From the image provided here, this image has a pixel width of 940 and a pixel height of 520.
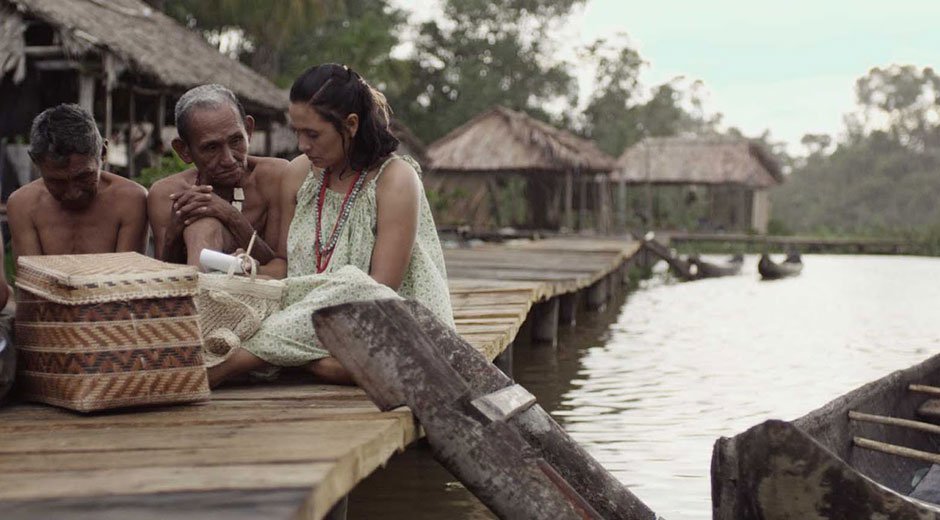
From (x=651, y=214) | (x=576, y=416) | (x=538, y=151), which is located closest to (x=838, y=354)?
(x=576, y=416)

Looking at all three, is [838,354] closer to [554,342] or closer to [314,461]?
[554,342]

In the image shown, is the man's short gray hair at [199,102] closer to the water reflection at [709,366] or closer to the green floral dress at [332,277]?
the green floral dress at [332,277]

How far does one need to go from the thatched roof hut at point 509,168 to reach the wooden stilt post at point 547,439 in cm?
2161

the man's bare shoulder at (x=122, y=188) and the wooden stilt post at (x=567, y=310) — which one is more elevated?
the man's bare shoulder at (x=122, y=188)

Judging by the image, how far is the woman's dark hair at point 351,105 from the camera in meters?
3.66

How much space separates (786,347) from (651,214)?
83.6 ft

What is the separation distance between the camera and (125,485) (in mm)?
2359

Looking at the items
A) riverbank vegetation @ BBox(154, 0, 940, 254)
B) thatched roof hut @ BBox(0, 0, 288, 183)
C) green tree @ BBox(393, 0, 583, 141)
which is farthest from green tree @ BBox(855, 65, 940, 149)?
thatched roof hut @ BBox(0, 0, 288, 183)

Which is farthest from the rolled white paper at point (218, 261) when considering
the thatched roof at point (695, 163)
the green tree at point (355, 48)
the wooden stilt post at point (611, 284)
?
the thatched roof at point (695, 163)

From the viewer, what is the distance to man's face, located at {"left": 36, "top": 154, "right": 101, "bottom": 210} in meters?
3.79

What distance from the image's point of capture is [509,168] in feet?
90.0

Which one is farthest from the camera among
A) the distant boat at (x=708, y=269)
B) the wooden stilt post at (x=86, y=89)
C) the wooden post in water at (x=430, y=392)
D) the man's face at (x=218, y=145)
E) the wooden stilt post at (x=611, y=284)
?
the distant boat at (x=708, y=269)

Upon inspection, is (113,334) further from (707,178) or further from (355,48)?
(707,178)

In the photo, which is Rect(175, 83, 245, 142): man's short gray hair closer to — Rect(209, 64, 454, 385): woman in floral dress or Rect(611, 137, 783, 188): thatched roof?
Rect(209, 64, 454, 385): woman in floral dress
